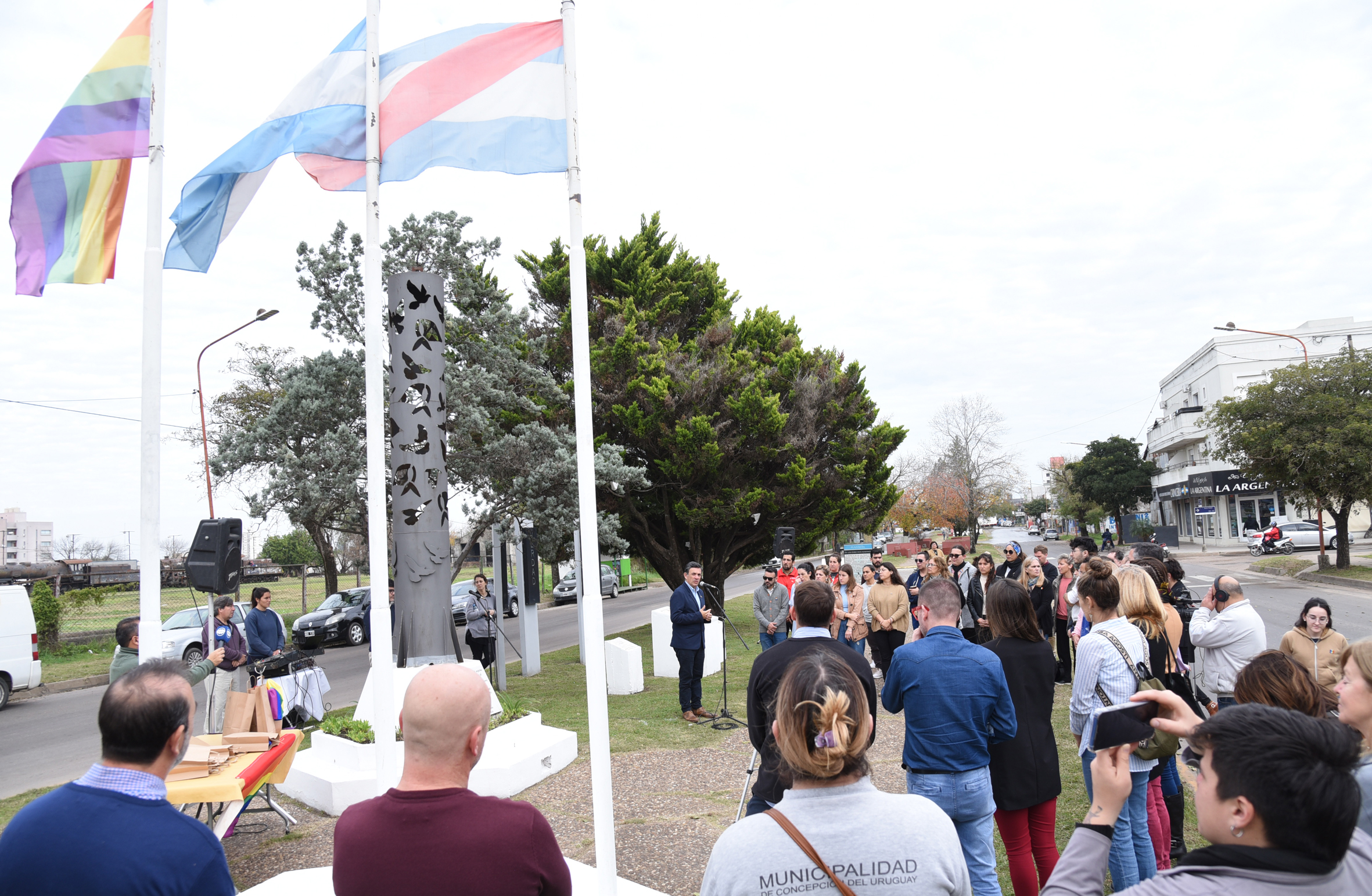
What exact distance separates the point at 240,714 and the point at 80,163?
3912mm

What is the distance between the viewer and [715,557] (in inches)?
936

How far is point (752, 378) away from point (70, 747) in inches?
634

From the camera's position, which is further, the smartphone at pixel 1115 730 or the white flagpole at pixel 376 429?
the white flagpole at pixel 376 429

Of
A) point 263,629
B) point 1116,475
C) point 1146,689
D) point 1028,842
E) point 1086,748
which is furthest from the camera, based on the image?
point 1116,475

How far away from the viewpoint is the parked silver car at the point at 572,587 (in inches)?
1375

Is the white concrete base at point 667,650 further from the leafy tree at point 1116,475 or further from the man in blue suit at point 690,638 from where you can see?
the leafy tree at point 1116,475

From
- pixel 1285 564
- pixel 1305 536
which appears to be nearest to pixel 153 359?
pixel 1285 564

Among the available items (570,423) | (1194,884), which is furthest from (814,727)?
(570,423)

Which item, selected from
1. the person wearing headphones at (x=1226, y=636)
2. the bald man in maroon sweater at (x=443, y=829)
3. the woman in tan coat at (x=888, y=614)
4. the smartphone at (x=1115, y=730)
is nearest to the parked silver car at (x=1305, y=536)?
the woman in tan coat at (x=888, y=614)

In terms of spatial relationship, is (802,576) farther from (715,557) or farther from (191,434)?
(191,434)

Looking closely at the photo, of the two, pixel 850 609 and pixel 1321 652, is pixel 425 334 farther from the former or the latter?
pixel 1321 652

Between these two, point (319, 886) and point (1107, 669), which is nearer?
point (1107, 669)

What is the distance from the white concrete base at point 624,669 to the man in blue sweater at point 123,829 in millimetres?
9936

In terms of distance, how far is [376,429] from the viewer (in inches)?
193
